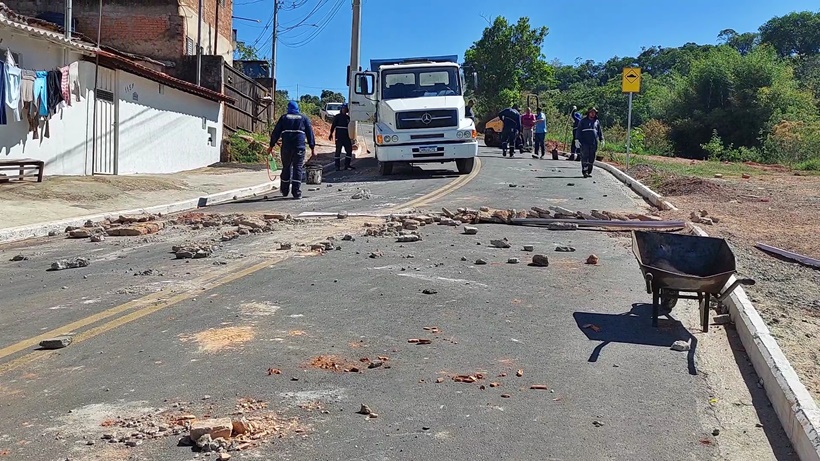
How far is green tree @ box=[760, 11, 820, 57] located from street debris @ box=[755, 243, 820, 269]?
8333 centimetres

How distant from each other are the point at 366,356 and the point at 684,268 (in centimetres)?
314

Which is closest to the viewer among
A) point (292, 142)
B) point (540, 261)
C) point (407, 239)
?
point (540, 261)

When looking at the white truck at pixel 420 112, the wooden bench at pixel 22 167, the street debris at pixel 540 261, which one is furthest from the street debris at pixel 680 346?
the white truck at pixel 420 112

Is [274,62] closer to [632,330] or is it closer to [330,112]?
[330,112]

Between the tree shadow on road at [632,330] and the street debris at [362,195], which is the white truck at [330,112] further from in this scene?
the tree shadow on road at [632,330]

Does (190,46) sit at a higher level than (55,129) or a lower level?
higher

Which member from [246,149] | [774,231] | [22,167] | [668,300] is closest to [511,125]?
[246,149]

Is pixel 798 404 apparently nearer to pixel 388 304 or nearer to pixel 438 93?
pixel 388 304

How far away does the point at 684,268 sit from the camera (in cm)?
694

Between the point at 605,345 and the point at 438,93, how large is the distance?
1599 centimetres

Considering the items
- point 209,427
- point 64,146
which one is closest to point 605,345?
point 209,427

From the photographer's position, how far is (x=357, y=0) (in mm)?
29281

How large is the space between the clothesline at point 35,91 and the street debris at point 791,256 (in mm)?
13096

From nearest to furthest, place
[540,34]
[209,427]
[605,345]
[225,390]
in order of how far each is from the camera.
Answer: [209,427] < [225,390] < [605,345] < [540,34]
